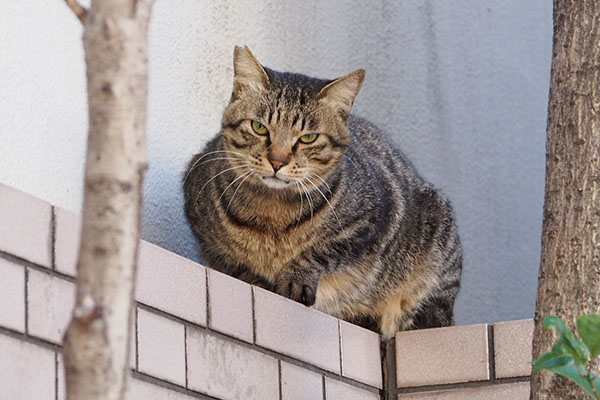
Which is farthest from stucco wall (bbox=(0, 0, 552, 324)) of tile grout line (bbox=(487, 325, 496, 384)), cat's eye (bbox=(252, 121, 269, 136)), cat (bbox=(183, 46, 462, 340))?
tile grout line (bbox=(487, 325, 496, 384))

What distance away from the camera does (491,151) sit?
Result: 4551mm

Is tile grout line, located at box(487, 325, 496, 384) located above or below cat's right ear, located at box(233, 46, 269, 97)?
below

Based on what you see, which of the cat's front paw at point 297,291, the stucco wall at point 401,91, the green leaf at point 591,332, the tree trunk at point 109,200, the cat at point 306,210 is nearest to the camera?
the tree trunk at point 109,200

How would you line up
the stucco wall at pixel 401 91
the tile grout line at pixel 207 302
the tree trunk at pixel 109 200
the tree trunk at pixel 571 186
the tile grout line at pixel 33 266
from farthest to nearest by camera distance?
the stucco wall at pixel 401 91
the tile grout line at pixel 207 302
the tree trunk at pixel 571 186
the tile grout line at pixel 33 266
the tree trunk at pixel 109 200

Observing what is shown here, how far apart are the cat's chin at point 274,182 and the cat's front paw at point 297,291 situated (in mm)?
256

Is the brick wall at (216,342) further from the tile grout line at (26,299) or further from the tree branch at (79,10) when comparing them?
the tree branch at (79,10)

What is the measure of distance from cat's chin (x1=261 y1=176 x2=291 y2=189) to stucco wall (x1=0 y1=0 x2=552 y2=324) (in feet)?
1.17

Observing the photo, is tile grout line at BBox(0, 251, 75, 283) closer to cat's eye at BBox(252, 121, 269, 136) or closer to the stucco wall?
the stucco wall

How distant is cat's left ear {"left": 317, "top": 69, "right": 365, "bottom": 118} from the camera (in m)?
3.09

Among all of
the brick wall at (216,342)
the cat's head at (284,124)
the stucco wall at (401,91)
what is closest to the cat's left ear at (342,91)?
the cat's head at (284,124)

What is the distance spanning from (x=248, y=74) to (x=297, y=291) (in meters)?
0.63

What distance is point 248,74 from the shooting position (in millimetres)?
3068

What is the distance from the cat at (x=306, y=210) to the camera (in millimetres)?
3014

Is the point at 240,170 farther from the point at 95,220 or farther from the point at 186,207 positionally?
the point at 95,220
